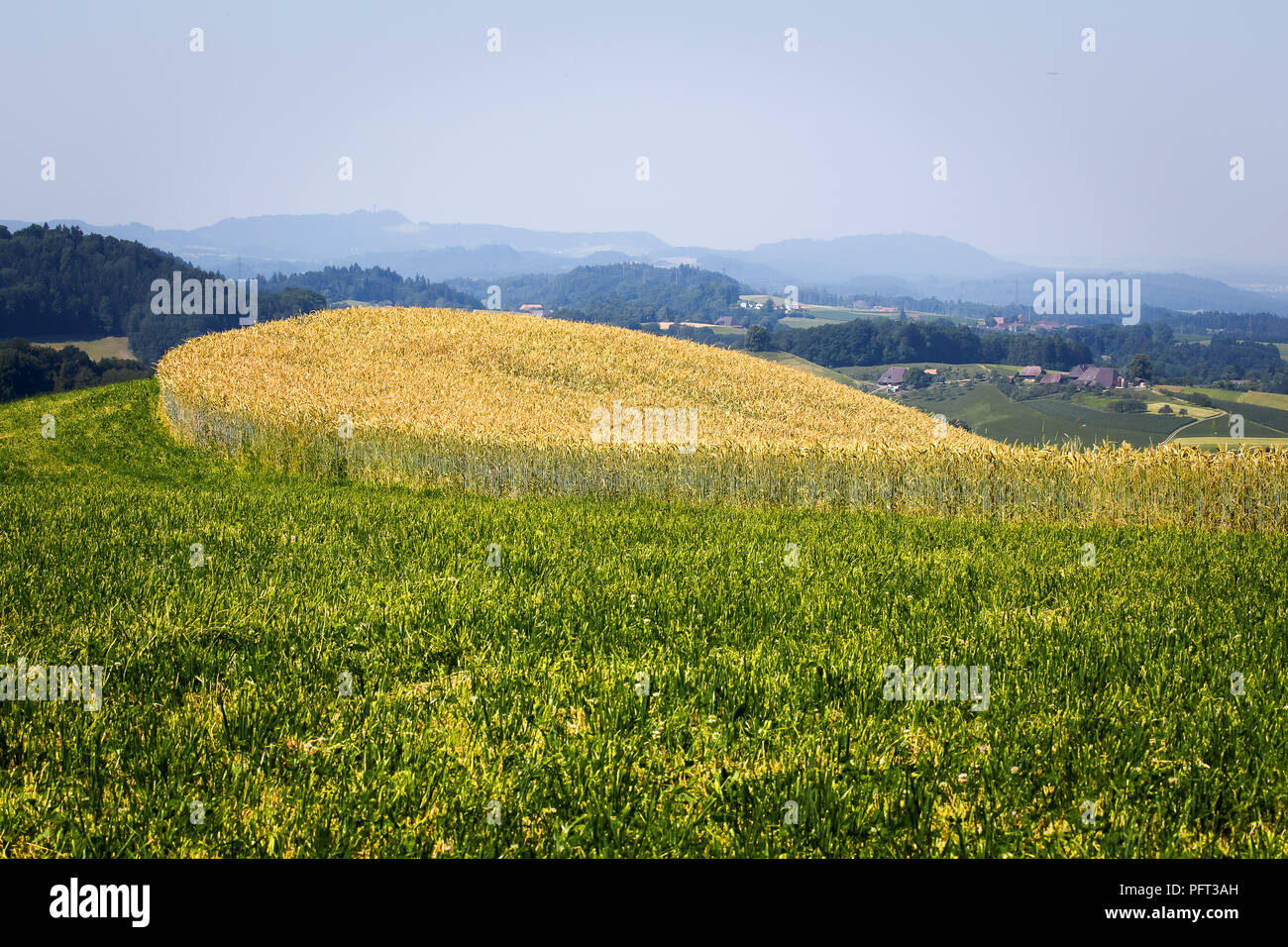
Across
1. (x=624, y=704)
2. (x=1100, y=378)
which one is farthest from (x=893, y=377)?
(x=624, y=704)

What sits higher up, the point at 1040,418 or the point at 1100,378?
the point at 1100,378

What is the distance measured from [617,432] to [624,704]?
13887 millimetres

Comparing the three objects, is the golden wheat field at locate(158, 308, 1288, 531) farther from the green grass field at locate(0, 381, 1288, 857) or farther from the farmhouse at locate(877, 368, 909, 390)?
the farmhouse at locate(877, 368, 909, 390)

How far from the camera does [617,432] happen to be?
721 inches

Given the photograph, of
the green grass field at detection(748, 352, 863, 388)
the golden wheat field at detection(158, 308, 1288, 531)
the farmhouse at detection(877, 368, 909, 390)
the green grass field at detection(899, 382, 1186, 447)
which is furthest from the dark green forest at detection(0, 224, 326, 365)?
the green grass field at detection(899, 382, 1186, 447)

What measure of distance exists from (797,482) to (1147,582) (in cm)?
792

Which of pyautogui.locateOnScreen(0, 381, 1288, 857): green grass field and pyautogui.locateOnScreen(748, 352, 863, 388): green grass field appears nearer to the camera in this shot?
pyautogui.locateOnScreen(0, 381, 1288, 857): green grass field

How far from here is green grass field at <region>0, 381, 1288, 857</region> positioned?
344 cm

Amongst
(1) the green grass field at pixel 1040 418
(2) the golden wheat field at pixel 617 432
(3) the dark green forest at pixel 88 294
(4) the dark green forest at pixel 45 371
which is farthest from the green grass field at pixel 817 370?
(3) the dark green forest at pixel 88 294

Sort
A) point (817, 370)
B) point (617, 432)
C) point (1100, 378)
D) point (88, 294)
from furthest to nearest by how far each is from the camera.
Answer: point (88, 294) → point (817, 370) → point (1100, 378) → point (617, 432)

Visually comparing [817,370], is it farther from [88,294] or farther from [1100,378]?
[88,294]

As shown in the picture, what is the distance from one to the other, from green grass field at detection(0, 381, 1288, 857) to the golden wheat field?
469 centimetres

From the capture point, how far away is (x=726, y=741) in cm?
416

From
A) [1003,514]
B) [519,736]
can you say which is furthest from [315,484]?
[519,736]
